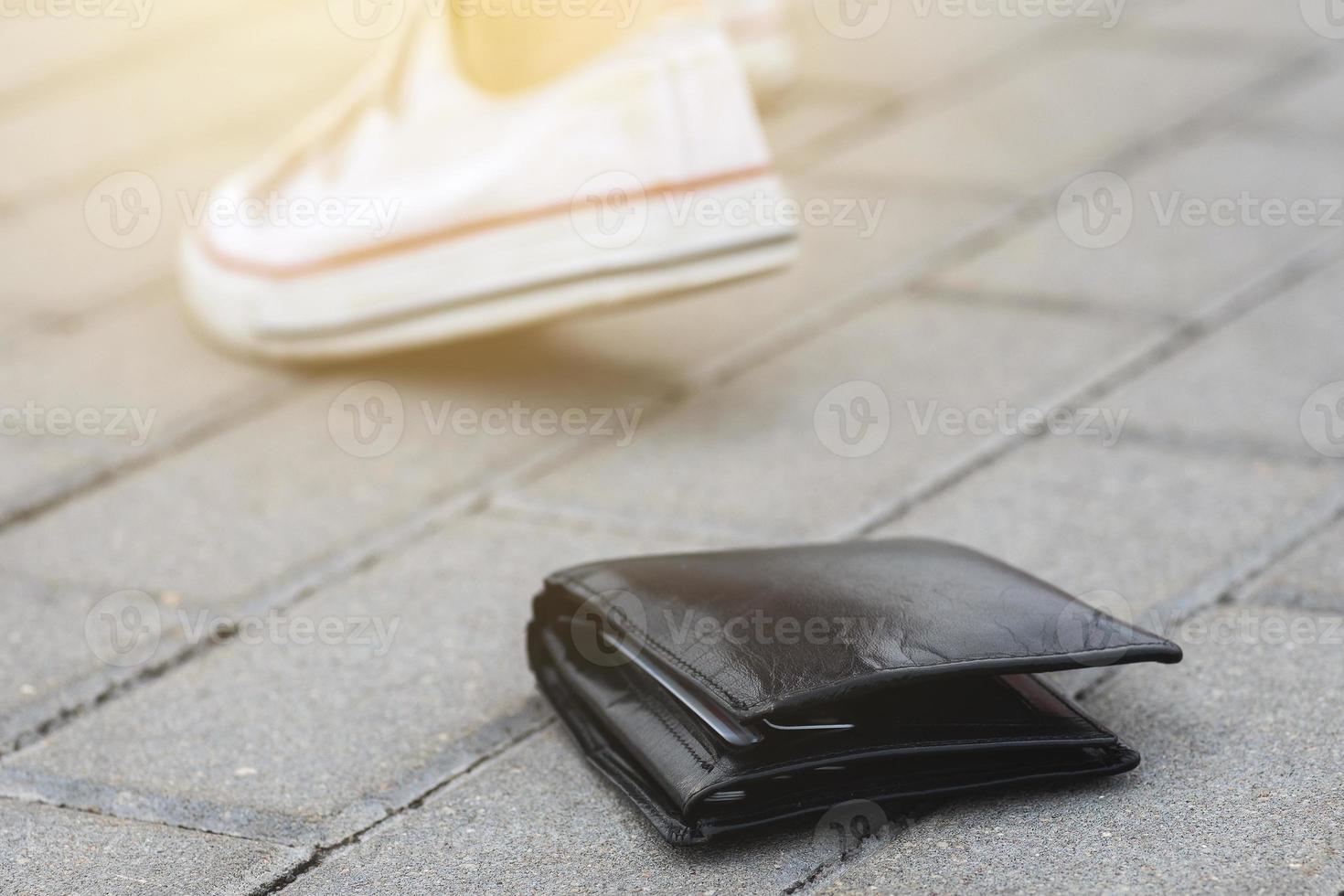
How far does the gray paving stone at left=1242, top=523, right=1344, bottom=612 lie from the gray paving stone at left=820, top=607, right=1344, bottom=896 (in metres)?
0.17

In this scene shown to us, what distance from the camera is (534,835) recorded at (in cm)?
134

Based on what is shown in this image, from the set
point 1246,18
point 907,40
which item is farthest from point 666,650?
point 1246,18

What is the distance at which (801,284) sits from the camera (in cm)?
265

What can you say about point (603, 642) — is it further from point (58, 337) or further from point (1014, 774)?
point (58, 337)

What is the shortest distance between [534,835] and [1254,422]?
1.19 meters

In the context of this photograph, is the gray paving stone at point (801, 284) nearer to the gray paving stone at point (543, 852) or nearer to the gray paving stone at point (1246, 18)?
the gray paving stone at point (543, 852)

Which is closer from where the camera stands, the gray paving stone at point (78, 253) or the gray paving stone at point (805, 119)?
the gray paving stone at point (78, 253)

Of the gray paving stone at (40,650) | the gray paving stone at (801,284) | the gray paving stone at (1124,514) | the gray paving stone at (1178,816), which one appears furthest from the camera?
the gray paving stone at (801,284)

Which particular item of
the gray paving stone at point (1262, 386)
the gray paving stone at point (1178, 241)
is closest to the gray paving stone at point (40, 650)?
the gray paving stone at point (1262, 386)

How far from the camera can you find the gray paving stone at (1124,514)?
1.75m

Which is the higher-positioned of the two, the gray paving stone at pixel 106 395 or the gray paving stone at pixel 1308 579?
the gray paving stone at pixel 1308 579

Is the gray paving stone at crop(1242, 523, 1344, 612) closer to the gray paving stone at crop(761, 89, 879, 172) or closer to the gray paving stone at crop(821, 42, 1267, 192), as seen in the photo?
the gray paving stone at crop(821, 42, 1267, 192)

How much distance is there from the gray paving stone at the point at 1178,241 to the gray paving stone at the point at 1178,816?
111 cm

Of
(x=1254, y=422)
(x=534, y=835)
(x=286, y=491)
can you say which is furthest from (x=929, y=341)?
(x=534, y=835)
